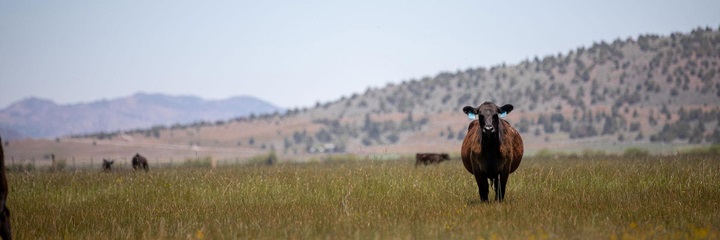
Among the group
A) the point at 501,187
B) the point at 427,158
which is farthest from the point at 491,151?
the point at 427,158

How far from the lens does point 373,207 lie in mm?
12719

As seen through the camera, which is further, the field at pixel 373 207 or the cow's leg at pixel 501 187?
the cow's leg at pixel 501 187

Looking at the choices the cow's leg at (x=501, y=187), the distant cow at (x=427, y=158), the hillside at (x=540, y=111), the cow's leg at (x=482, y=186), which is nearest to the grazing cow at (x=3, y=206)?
the cow's leg at (x=482, y=186)

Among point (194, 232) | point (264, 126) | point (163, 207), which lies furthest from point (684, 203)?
point (264, 126)

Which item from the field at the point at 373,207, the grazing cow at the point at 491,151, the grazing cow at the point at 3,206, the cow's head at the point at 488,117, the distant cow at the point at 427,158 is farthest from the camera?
the distant cow at the point at 427,158

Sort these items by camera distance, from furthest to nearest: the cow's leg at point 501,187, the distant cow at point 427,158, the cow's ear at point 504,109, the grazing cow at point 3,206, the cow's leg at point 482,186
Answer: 1. the distant cow at point 427,158
2. the cow's ear at point 504,109
3. the cow's leg at point 482,186
4. the cow's leg at point 501,187
5. the grazing cow at point 3,206

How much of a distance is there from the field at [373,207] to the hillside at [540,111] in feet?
172

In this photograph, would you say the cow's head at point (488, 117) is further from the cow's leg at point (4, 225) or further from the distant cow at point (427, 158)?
the distant cow at point (427, 158)

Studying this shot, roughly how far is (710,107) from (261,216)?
7362cm

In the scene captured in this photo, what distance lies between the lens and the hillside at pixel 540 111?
7425 cm

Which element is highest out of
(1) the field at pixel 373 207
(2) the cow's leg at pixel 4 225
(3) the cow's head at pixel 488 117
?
(3) the cow's head at pixel 488 117

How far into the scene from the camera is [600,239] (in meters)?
8.80

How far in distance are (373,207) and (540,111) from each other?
76.5m

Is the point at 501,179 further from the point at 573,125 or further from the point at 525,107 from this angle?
the point at 525,107
